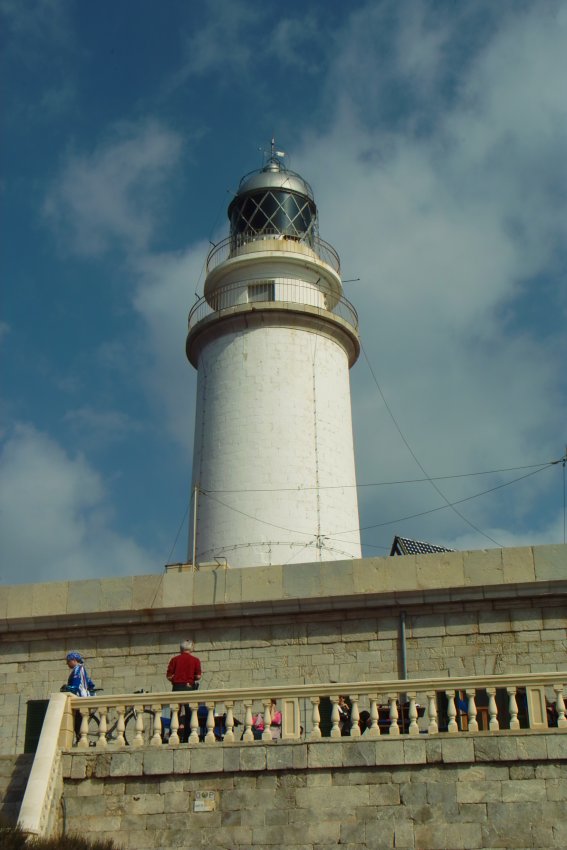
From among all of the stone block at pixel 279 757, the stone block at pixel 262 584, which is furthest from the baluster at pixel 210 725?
the stone block at pixel 262 584

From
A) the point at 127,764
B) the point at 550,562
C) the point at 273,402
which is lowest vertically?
the point at 127,764

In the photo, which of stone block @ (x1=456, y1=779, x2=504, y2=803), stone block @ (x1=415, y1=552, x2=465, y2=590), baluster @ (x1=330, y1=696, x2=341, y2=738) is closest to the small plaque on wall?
baluster @ (x1=330, y1=696, x2=341, y2=738)

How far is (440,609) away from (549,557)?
1493 mm

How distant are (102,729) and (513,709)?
431 cm

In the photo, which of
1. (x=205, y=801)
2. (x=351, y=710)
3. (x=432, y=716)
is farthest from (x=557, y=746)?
(x=205, y=801)

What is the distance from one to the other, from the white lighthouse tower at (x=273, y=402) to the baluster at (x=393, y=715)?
306 inches

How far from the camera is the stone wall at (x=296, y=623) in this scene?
1305cm

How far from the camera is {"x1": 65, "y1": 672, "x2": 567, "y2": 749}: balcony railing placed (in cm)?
1052

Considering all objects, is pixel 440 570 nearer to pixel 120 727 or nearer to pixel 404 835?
pixel 404 835

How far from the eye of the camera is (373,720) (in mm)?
10719

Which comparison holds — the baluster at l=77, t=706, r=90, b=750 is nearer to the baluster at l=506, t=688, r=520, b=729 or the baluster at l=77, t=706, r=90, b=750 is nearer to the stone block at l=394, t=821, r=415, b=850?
the stone block at l=394, t=821, r=415, b=850

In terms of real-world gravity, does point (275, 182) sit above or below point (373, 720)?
above

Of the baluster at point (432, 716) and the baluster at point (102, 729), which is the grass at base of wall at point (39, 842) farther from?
the baluster at point (432, 716)

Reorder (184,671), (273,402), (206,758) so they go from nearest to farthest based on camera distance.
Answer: (206,758), (184,671), (273,402)
